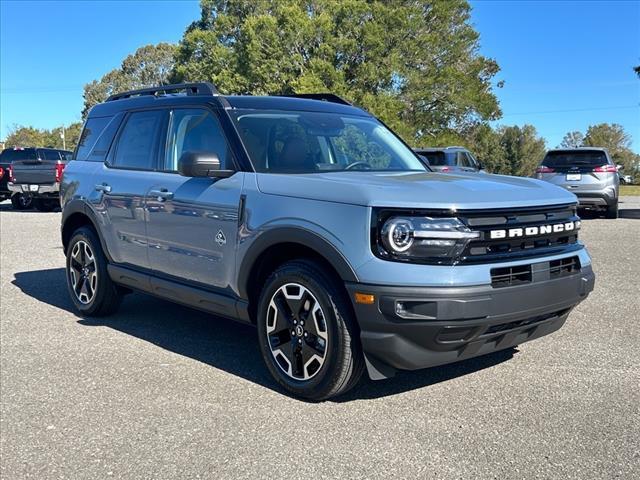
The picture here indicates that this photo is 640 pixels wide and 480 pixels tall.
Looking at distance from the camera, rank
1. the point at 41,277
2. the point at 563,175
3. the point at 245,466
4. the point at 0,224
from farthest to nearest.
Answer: the point at 0,224 < the point at 563,175 < the point at 41,277 < the point at 245,466

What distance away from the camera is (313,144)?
4738mm

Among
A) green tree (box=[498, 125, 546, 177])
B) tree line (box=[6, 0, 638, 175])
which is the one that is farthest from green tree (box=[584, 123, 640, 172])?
tree line (box=[6, 0, 638, 175])

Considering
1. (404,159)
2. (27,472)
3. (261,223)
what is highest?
(404,159)

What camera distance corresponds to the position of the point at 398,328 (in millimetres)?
3432

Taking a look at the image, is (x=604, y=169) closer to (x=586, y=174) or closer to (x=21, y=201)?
(x=586, y=174)

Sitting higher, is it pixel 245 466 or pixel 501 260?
pixel 501 260

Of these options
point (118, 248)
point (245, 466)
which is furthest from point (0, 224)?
point (245, 466)

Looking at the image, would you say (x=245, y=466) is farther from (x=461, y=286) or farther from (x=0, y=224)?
(x=0, y=224)

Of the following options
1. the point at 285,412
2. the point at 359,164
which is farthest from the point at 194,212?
the point at 285,412

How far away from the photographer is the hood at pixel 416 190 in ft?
11.4

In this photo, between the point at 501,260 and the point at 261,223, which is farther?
the point at 261,223

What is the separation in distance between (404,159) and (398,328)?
209cm

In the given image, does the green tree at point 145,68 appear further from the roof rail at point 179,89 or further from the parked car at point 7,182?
the roof rail at point 179,89

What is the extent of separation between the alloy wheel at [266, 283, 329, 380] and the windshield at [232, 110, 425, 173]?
931mm
